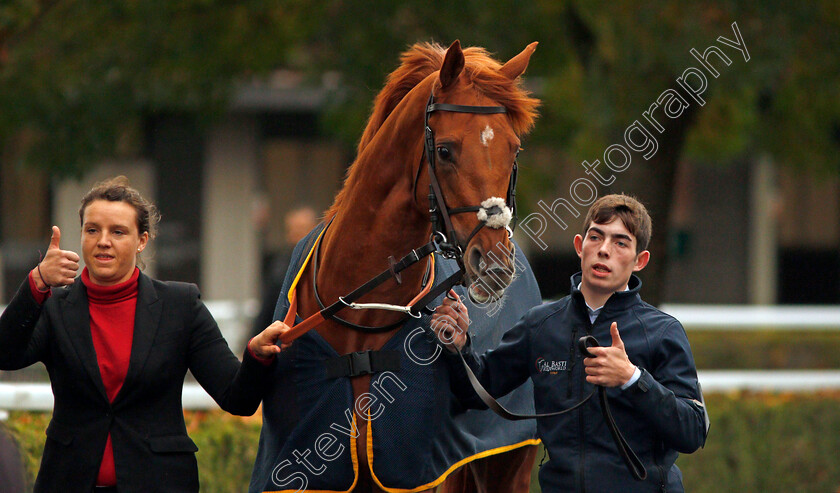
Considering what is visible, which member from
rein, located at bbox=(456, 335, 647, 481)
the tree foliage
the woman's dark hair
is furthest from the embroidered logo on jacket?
the tree foliage

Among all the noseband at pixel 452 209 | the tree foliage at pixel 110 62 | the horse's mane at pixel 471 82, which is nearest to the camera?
the noseband at pixel 452 209

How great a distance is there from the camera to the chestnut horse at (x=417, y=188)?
3025 mm

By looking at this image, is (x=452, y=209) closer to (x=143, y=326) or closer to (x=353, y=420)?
(x=353, y=420)

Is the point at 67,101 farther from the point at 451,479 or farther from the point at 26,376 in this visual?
the point at 451,479

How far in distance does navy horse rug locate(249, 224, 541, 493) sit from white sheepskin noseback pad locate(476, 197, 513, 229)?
46 centimetres

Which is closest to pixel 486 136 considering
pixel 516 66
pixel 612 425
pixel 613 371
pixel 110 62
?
pixel 516 66

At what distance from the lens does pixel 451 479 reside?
13.5 feet

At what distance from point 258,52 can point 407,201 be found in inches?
179

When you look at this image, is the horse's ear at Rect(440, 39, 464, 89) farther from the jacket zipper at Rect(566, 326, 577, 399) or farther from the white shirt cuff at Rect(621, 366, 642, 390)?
the white shirt cuff at Rect(621, 366, 642, 390)

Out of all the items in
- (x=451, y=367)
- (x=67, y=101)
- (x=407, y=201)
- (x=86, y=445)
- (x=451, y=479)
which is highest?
(x=67, y=101)

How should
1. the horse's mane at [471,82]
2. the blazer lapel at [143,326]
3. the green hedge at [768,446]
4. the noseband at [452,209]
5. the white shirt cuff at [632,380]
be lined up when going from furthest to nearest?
1. the green hedge at [768,446]
2. the horse's mane at [471,82]
3. the blazer lapel at [143,326]
4. the noseband at [452,209]
5. the white shirt cuff at [632,380]

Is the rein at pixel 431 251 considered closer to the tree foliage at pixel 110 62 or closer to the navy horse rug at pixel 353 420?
the navy horse rug at pixel 353 420

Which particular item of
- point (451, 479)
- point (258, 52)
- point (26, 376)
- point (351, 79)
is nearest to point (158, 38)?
point (258, 52)

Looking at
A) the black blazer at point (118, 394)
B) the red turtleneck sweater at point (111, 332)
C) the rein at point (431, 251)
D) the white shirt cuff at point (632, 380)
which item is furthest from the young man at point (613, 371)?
the red turtleneck sweater at point (111, 332)
